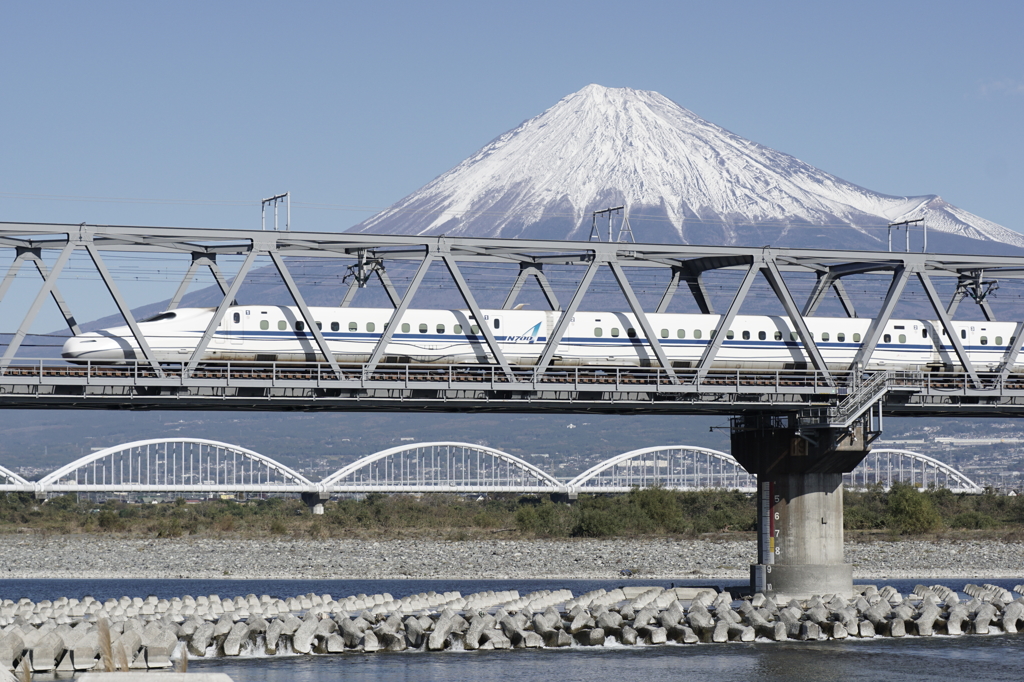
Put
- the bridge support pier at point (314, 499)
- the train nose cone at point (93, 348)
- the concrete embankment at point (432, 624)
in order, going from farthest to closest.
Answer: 1. the bridge support pier at point (314, 499)
2. the train nose cone at point (93, 348)
3. the concrete embankment at point (432, 624)

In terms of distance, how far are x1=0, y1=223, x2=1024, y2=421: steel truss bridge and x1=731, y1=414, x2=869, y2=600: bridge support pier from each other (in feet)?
3.40

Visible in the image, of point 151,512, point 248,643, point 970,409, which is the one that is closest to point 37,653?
point 248,643

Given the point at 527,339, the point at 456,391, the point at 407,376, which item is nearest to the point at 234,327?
the point at 407,376

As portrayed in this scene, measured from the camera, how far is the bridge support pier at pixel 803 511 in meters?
57.2

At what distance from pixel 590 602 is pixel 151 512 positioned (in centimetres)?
11683

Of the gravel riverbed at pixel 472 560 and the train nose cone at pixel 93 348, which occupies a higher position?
the train nose cone at pixel 93 348

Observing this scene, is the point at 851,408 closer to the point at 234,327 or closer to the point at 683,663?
the point at 683,663

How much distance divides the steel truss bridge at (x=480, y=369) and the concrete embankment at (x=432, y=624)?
742 cm

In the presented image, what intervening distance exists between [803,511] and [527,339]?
43.3 feet

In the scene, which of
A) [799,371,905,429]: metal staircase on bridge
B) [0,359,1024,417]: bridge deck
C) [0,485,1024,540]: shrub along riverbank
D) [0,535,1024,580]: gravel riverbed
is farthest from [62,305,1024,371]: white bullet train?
[0,485,1024,540]: shrub along riverbank

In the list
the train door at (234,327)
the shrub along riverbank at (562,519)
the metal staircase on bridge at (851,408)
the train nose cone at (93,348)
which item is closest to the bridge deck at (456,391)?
Result: the metal staircase on bridge at (851,408)

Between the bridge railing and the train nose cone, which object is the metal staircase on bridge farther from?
the train nose cone

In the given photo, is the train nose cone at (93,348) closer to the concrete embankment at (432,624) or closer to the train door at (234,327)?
the train door at (234,327)

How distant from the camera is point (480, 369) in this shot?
198ft
